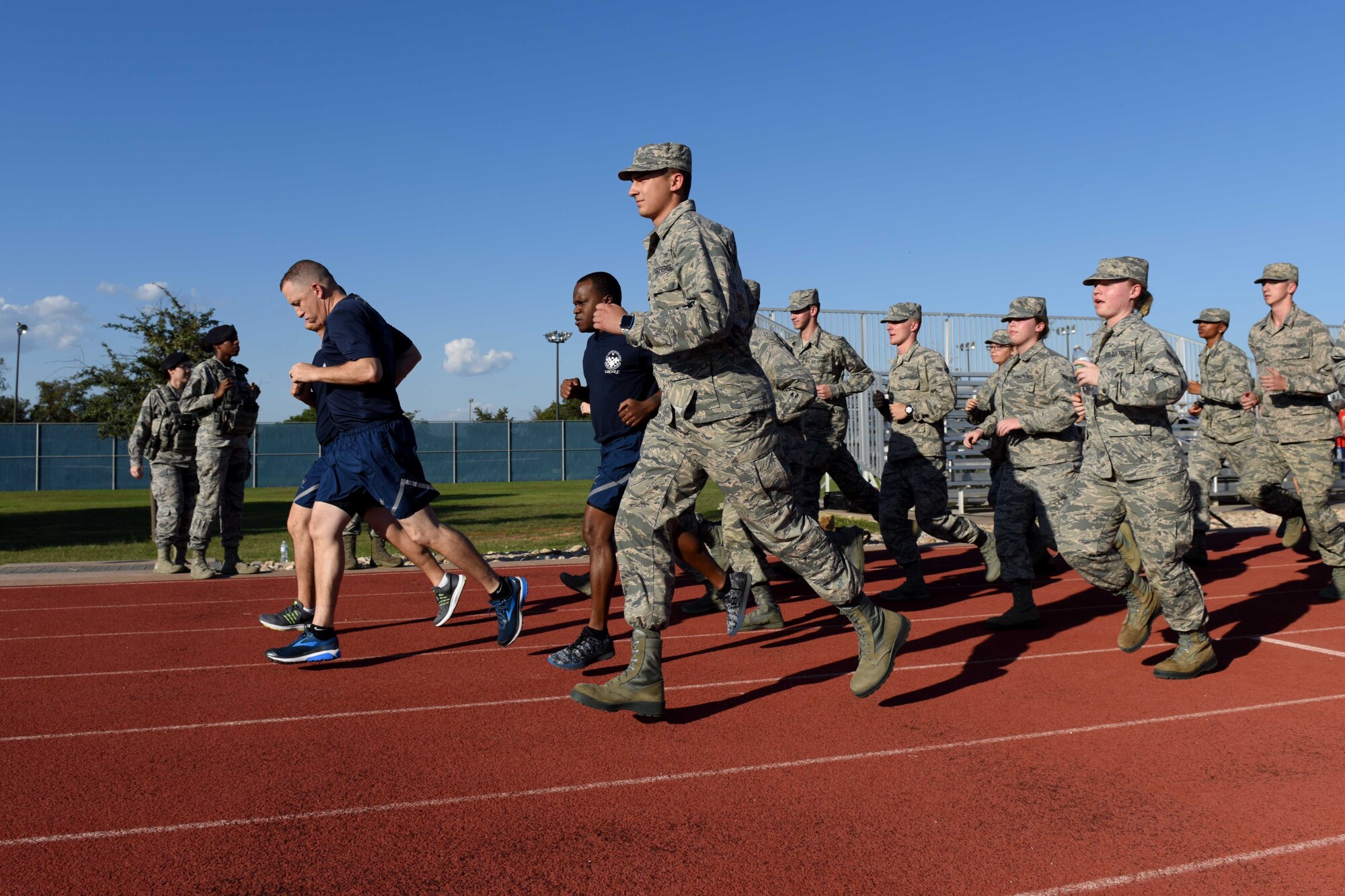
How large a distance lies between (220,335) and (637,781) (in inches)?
277

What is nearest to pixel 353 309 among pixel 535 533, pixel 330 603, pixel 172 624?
pixel 330 603

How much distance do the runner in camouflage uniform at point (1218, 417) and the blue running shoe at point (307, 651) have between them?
24.0 ft

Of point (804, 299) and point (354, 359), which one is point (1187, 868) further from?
point (804, 299)

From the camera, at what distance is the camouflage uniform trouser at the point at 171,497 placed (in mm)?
→ 9898

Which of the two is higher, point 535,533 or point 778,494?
point 778,494

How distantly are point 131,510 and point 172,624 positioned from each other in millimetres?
17509

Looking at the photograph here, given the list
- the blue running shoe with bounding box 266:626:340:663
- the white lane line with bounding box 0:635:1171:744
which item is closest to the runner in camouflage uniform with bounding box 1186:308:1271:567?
the white lane line with bounding box 0:635:1171:744

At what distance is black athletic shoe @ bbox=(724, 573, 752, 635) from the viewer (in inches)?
240

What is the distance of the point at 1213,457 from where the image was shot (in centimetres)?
967

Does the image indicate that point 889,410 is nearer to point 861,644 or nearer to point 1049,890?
point 861,644

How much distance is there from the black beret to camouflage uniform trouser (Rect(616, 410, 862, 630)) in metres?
6.07

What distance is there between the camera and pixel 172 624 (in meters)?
7.24

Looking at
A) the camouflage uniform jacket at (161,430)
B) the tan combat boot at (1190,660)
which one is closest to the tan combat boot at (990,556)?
the tan combat boot at (1190,660)

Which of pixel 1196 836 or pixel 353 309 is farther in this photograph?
pixel 353 309
